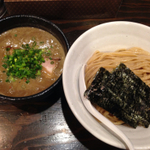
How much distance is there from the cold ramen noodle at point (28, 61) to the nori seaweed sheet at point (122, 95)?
0.55 m

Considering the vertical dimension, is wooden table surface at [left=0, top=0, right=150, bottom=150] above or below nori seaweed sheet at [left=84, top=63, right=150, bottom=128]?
below

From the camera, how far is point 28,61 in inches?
63.1

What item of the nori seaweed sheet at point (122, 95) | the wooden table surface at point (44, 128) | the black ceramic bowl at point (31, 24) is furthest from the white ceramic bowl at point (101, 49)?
the wooden table surface at point (44, 128)

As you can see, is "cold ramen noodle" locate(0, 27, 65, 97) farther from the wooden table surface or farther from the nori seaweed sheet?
the nori seaweed sheet

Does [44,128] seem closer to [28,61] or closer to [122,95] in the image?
[28,61]

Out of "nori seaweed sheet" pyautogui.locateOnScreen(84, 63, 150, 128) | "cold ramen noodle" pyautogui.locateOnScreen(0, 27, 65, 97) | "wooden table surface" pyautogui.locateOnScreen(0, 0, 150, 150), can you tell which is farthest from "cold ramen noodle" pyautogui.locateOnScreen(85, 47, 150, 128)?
"cold ramen noodle" pyautogui.locateOnScreen(0, 27, 65, 97)

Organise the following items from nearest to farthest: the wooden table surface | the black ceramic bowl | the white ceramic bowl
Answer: the white ceramic bowl, the wooden table surface, the black ceramic bowl

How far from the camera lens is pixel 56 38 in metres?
1.81

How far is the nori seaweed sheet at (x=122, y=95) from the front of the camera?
129 cm

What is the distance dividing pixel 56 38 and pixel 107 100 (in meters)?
1.00

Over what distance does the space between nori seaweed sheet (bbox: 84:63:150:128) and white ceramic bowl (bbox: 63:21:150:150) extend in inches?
4.4

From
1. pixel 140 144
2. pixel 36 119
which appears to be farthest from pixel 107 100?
pixel 36 119

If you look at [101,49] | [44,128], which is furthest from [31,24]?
[44,128]

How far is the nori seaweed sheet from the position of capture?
1.29 m
